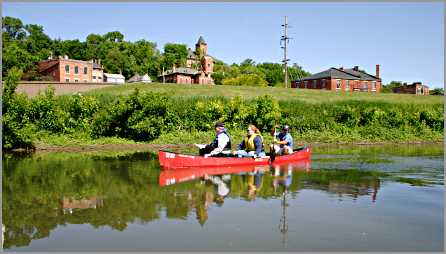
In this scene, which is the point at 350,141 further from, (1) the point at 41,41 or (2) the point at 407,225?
(1) the point at 41,41

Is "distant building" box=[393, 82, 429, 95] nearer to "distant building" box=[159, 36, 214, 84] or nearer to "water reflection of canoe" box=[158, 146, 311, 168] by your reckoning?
"distant building" box=[159, 36, 214, 84]

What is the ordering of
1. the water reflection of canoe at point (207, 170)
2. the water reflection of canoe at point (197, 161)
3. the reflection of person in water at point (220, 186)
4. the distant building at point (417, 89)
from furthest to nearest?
the distant building at point (417, 89) → the water reflection of canoe at point (197, 161) → the water reflection of canoe at point (207, 170) → the reflection of person in water at point (220, 186)

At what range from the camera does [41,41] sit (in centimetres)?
10712

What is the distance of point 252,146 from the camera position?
63.8ft

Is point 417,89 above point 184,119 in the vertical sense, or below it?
above

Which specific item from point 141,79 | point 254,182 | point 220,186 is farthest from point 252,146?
point 141,79

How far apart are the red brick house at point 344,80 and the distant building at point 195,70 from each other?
2871cm

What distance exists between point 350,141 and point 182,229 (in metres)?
27.5

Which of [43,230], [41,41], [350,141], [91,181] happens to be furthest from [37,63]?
[43,230]

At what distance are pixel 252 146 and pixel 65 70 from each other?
72153mm

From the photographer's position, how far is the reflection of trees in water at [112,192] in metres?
10.1

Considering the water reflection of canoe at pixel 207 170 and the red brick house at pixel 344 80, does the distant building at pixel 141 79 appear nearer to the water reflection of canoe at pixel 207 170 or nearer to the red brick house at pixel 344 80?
the red brick house at pixel 344 80

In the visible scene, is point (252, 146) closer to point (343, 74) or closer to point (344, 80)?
point (344, 80)

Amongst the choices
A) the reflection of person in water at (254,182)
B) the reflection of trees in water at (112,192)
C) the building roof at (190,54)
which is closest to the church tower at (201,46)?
the building roof at (190,54)
